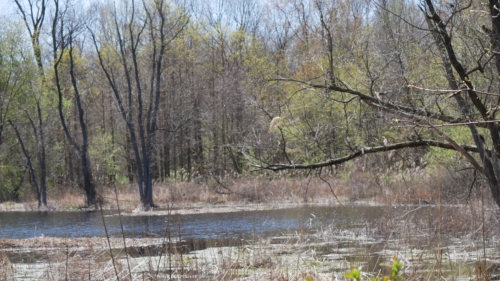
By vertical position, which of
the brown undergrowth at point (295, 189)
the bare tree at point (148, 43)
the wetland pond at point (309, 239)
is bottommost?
the wetland pond at point (309, 239)

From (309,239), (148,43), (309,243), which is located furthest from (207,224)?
(148,43)

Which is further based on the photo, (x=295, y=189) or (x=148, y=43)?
(x=148, y=43)

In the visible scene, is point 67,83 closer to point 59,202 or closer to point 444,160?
point 59,202

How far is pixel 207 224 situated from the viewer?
59.7 feet

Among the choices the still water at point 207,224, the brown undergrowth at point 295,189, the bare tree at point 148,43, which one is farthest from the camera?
the bare tree at point 148,43

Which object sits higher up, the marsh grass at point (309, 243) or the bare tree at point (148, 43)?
the bare tree at point (148, 43)

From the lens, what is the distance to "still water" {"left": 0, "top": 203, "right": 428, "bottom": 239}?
15.4 metres

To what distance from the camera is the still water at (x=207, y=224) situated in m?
15.4

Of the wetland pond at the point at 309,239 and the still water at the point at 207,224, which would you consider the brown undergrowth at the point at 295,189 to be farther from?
the wetland pond at the point at 309,239

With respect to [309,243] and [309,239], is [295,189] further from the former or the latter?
[309,239]

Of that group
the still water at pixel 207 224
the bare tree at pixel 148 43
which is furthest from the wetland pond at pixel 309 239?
the bare tree at pixel 148 43

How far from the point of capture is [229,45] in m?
37.5

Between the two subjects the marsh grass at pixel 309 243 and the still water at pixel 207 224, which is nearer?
the marsh grass at pixel 309 243

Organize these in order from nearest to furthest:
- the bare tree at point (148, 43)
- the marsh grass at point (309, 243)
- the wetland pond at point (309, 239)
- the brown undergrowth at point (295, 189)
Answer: the marsh grass at point (309, 243)
the wetland pond at point (309, 239)
the brown undergrowth at point (295, 189)
the bare tree at point (148, 43)
